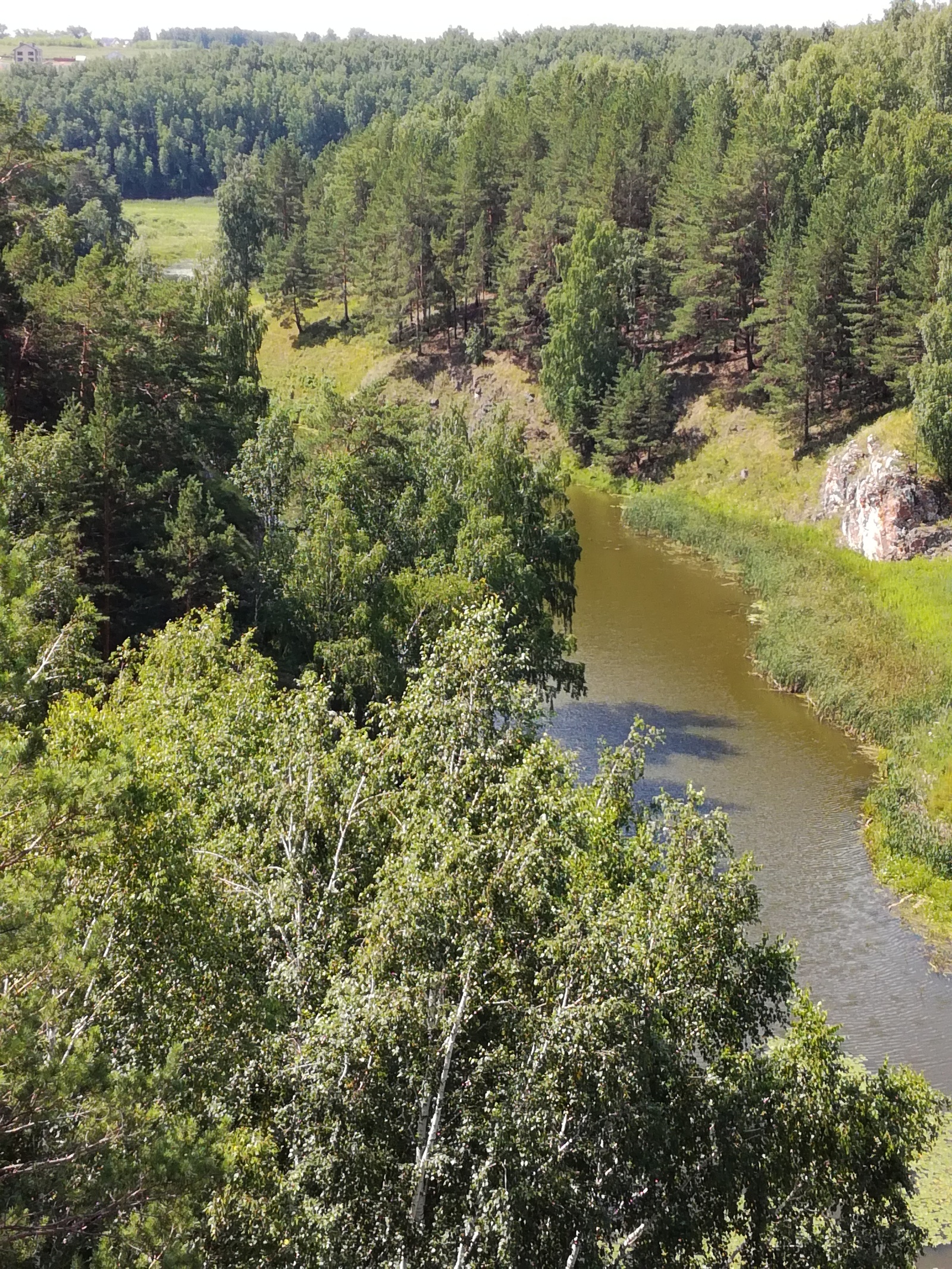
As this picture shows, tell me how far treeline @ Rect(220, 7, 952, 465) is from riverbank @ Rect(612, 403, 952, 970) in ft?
12.7

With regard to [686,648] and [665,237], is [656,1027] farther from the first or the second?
[665,237]

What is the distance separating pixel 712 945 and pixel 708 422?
2430 inches

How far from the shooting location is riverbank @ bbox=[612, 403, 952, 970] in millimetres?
31203

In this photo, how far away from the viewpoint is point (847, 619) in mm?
45469

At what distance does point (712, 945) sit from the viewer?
14484 millimetres

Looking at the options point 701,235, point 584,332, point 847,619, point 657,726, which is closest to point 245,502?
point 657,726

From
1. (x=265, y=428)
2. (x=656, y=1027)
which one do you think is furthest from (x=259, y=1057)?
(x=265, y=428)

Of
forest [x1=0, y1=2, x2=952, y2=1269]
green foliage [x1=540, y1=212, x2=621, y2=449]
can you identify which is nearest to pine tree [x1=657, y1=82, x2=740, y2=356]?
green foliage [x1=540, y1=212, x2=621, y2=449]

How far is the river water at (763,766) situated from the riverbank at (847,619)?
91 cm

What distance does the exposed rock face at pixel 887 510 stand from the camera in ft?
172

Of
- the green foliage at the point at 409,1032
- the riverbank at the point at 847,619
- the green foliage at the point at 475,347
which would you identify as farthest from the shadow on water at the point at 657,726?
the green foliage at the point at 475,347

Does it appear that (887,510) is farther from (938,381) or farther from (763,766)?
(763,766)

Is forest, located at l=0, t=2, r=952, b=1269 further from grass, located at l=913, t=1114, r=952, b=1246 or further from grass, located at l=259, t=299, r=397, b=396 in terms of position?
grass, located at l=259, t=299, r=397, b=396

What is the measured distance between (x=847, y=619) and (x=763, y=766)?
11565mm
